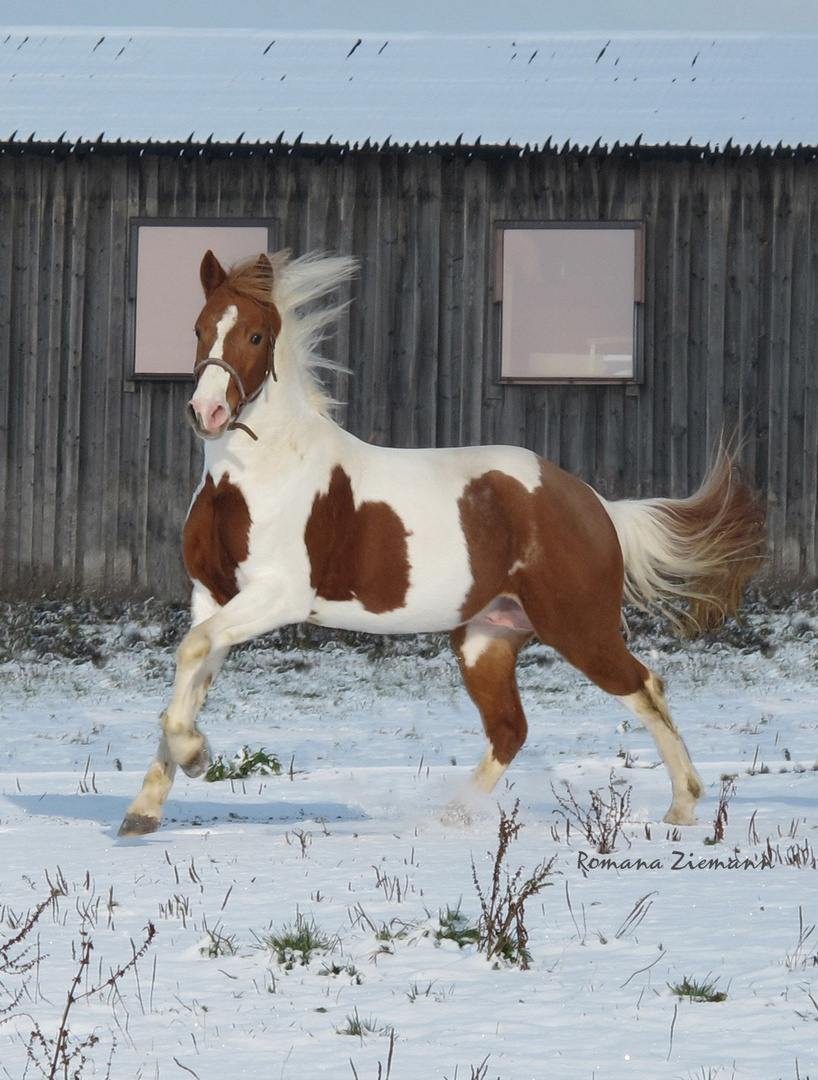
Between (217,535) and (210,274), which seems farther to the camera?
(210,274)

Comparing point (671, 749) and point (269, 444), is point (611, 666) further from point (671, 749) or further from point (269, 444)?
point (269, 444)

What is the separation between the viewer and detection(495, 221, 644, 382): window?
43.4ft

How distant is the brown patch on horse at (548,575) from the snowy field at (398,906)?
0.73m

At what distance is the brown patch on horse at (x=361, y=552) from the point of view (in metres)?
5.93

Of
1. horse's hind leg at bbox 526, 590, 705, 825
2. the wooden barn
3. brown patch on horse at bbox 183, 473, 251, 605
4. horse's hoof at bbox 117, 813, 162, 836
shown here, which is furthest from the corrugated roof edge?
horse's hoof at bbox 117, 813, 162, 836

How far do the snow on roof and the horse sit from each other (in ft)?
23.5

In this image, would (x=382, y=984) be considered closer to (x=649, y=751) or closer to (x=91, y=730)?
(x=649, y=751)

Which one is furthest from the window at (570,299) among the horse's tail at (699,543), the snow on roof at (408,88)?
the horse's tail at (699,543)

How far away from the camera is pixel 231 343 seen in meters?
5.66

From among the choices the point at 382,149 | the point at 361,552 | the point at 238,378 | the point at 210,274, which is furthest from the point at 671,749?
the point at 382,149

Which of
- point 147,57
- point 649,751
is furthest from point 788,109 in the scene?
point 649,751

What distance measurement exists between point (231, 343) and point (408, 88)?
380 inches

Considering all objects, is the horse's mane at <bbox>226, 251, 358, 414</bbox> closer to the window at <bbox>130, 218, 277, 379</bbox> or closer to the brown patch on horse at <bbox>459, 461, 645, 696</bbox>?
the brown patch on horse at <bbox>459, 461, 645, 696</bbox>

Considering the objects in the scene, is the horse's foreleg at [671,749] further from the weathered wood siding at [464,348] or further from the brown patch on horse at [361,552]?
the weathered wood siding at [464,348]
